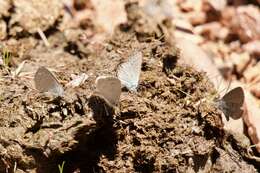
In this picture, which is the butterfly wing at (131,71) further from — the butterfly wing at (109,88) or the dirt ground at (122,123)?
the butterfly wing at (109,88)

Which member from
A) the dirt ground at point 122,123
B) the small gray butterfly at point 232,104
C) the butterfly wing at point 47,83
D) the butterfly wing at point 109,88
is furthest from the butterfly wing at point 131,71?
the small gray butterfly at point 232,104

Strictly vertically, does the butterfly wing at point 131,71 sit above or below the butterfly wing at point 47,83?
above

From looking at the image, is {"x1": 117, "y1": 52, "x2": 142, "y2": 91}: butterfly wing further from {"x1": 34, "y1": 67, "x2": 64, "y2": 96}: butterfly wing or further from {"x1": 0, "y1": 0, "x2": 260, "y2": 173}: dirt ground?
{"x1": 34, "y1": 67, "x2": 64, "y2": 96}: butterfly wing

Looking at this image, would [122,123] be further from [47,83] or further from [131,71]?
[47,83]

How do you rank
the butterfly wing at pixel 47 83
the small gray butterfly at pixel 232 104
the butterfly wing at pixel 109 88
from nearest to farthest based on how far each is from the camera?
the butterfly wing at pixel 109 88 < the butterfly wing at pixel 47 83 < the small gray butterfly at pixel 232 104

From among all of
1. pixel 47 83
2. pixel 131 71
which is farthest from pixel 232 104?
pixel 47 83
